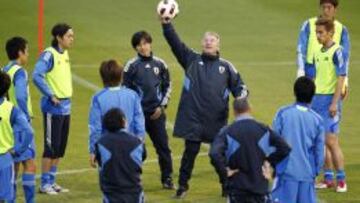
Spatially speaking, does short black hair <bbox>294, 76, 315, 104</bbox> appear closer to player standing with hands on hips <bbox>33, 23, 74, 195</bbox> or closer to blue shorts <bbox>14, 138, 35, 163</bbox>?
blue shorts <bbox>14, 138, 35, 163</bbox>

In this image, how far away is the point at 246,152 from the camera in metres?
11.3

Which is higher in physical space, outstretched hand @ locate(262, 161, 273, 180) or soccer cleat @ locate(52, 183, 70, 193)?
outstretched hand @ locate(262, 161, 273, 180)

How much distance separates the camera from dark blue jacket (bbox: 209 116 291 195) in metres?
11.3

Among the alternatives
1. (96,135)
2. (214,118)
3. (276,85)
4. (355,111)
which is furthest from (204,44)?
(276,85)

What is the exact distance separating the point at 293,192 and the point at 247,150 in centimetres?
109

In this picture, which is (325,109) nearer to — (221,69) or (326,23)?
(326,23)

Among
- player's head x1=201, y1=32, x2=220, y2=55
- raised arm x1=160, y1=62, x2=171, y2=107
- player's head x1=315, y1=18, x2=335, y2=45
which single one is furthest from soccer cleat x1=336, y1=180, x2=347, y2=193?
raised arm x1=160, y1=62, x2=171, y2=107

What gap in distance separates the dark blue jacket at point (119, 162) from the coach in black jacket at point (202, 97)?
3284 mm

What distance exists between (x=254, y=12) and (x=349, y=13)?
2677mm

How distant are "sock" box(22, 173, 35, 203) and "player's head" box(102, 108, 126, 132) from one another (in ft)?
8.81

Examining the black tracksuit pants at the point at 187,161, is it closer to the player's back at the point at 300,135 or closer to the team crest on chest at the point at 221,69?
the team crest on chest at the point at 221,69

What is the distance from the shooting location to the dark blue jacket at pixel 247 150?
11.3 metres

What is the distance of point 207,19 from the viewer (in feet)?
97.5

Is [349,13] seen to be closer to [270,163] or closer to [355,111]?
[355,111]
